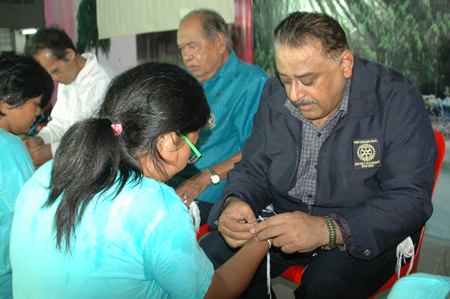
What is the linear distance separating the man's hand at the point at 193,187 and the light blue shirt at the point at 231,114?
134 mm

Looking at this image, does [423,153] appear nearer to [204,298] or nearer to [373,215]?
[373,215]

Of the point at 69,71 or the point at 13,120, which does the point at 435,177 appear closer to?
the point at 13,120

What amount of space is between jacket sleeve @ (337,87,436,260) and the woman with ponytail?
629 millimetres

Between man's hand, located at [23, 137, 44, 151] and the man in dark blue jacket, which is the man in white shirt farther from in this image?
the man in dark blue jacket

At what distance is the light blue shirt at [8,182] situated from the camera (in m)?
1.69

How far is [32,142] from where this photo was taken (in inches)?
127

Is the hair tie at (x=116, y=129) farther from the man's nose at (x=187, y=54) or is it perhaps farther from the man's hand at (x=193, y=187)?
the man's nose at (x=187, y=54)

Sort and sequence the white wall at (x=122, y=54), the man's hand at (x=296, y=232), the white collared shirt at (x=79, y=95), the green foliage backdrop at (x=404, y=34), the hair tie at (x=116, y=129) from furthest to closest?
the white wall at (x=122, y=54) < the white collared shirt at (x=79, y=95) < the green foliage backdrop at (x=404, y=34) < the man's hand at (x=296, y=232) < the hair tie at (x=116, y=129)

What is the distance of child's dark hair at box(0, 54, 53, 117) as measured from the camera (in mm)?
2215

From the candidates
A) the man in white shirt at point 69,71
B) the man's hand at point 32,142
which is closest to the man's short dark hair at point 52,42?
the man in white shirt at point 69,71

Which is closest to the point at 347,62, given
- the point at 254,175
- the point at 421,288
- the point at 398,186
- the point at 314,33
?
the point at 314,33

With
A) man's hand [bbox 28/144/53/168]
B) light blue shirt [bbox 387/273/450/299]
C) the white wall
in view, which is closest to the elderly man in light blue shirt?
man's hand [bbox 28/144/53/168]

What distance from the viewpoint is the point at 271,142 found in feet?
6.36

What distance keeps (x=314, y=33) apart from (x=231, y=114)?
995 millimetres
